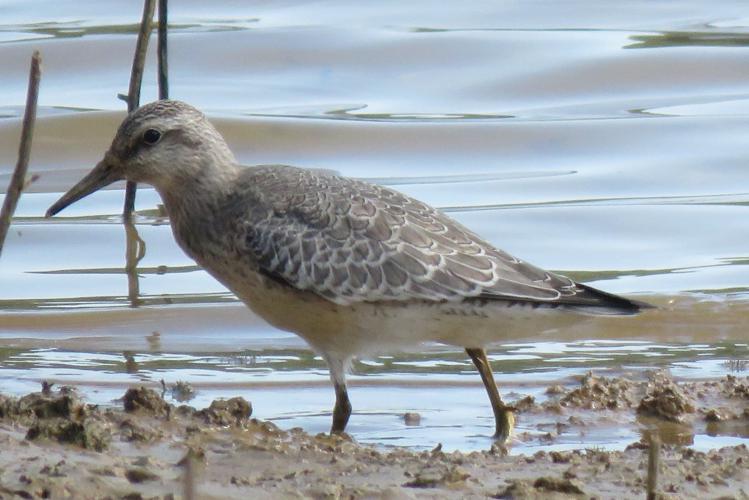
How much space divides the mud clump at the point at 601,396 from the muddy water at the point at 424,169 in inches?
9.3

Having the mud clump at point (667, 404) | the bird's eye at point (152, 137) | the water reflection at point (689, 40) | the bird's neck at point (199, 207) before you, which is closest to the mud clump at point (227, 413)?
the bird's neck at point (199, 207)

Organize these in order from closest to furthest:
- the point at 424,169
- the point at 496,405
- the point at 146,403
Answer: the point at 146,403
the point at 496,405
the point at 424,169

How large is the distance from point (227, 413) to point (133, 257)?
15.8ft

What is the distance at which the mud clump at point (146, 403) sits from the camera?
6617mm

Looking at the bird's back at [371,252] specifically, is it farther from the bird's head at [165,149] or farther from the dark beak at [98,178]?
the dark beak at [98,178]

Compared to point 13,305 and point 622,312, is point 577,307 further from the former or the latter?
point 13,305

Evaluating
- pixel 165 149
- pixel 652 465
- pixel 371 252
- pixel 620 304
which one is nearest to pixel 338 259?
pixel 371 252

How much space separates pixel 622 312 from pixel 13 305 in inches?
183

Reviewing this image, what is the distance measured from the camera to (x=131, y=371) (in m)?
8.69

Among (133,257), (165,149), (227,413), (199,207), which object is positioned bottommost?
(133,257)

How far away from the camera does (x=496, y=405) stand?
292 inches

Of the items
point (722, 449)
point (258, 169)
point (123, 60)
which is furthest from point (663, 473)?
point (123, 60)

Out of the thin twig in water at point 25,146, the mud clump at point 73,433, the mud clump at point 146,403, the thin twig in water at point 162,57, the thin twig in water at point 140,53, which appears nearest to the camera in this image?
the thin twig in water at point 25,146

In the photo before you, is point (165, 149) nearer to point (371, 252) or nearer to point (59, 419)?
point (371, 252)
